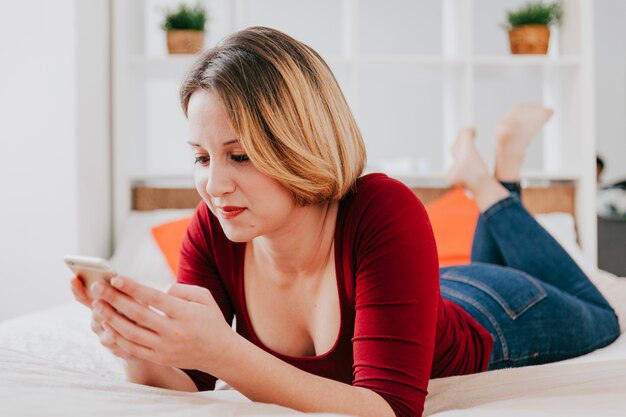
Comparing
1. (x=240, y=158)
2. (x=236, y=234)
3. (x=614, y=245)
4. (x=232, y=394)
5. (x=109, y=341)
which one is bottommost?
(x=614, y=245)

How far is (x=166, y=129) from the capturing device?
12.1ft

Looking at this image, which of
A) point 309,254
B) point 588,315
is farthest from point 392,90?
point 309,254

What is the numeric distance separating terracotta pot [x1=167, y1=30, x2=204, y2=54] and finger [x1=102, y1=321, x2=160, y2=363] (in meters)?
2.07

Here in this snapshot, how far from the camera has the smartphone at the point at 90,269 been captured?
698 mm

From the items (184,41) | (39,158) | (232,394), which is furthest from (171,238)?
(232,394)

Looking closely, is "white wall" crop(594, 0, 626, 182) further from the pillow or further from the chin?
the chin

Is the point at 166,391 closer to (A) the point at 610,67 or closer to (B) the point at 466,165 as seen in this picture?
(B) the point at 466,165

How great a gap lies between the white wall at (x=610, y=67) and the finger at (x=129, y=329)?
3.42 m

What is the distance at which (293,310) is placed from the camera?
1094 mm

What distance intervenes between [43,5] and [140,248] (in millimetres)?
883

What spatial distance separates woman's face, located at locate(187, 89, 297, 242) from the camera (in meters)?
0.90

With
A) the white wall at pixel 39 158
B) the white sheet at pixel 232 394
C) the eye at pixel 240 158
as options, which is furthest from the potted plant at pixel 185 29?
the eye at pixel 240 158

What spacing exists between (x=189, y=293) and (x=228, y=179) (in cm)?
19

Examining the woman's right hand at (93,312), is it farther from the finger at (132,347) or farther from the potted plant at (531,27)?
the potted plant at (531,27)
